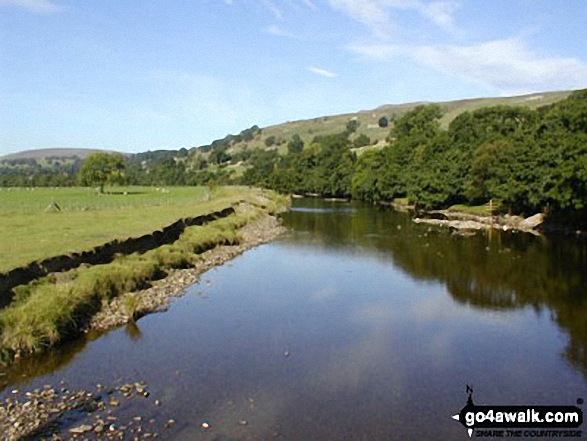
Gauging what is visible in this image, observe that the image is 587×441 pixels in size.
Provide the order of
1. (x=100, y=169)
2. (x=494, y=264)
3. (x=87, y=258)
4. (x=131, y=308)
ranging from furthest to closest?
(x=100, y=169) → (x=494, y=264) → (x=87, y=258) → (x=131, y=308)

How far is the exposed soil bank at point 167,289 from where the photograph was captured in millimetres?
24781

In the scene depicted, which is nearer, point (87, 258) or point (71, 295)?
point (71, 295)

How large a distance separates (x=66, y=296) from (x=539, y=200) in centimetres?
5081

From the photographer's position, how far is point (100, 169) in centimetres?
11994

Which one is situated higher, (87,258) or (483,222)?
(87,258)

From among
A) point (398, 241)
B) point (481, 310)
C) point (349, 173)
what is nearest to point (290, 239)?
point (398, 241)

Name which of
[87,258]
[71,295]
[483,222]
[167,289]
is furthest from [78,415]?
[483,222]

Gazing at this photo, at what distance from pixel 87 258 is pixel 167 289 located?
4.52 m

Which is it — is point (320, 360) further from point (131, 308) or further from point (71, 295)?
point (71, 295)

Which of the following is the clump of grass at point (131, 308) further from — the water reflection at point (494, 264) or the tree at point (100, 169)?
the tree at point (100, 169)

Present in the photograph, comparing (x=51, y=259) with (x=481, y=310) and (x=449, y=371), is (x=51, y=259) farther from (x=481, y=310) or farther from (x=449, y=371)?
(x=481, y=310)

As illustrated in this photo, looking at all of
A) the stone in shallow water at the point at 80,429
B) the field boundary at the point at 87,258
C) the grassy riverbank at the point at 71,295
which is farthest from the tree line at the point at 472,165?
the stone in shallow water at the point at 80,429

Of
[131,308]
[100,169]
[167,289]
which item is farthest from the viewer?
[100,169]

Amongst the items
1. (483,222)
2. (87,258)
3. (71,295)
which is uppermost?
(87,258)
